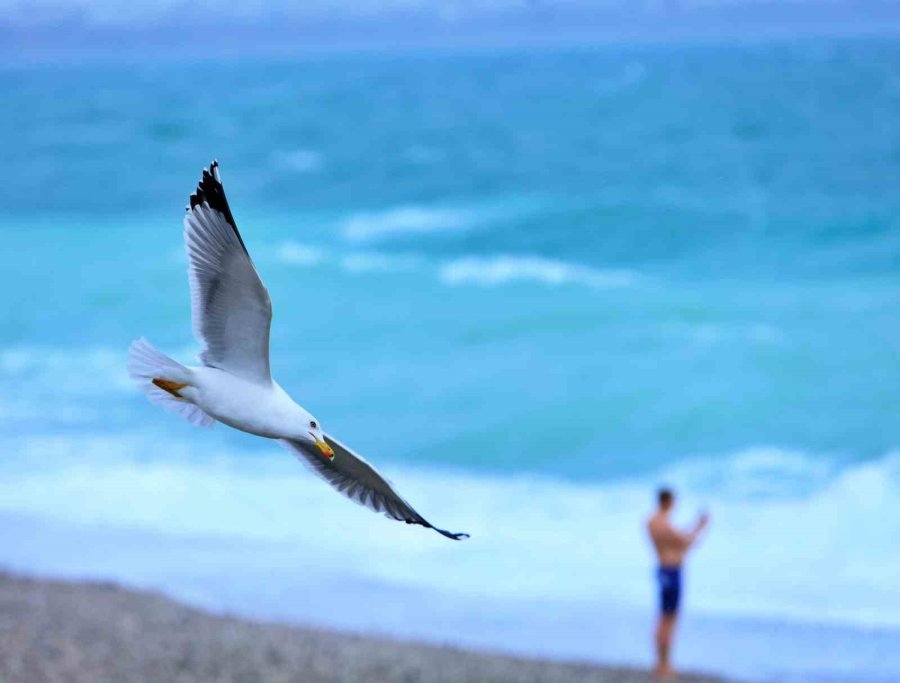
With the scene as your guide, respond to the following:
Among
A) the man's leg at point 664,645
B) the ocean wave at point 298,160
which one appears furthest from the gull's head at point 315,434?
the ocean wave at point 298,160

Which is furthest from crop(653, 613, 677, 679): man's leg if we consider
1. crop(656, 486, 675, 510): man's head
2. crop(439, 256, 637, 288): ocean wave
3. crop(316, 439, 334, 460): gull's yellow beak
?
crop(439, 256, 637, 288): ocean wave

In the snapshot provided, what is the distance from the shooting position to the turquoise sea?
10.2 metres

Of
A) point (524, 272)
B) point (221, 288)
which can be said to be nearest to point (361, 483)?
point (221, 288)

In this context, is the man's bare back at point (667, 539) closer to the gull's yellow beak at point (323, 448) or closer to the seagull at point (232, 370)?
the seagull at point (232, 370)

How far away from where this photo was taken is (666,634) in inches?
311

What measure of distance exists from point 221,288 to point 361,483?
0.70 feet

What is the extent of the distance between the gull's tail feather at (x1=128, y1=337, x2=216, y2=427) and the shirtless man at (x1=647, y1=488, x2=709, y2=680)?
19.8 ft

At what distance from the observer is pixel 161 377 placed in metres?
0.98

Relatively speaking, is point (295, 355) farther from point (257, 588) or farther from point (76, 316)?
point (257, 588)

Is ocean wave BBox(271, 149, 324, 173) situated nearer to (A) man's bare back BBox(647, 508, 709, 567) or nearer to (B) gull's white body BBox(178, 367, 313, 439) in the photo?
(A) man's bare back BBox(647, 508, 709, 567)

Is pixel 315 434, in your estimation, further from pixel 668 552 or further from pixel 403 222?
pixel 403 222

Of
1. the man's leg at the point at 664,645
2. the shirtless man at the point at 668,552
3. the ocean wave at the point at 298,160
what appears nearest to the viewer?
the shirtless man at the point at 668,552

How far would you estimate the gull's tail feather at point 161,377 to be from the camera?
93 centimetres

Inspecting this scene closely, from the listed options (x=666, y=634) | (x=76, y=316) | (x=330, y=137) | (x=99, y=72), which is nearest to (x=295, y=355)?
(x=76, y=316)
